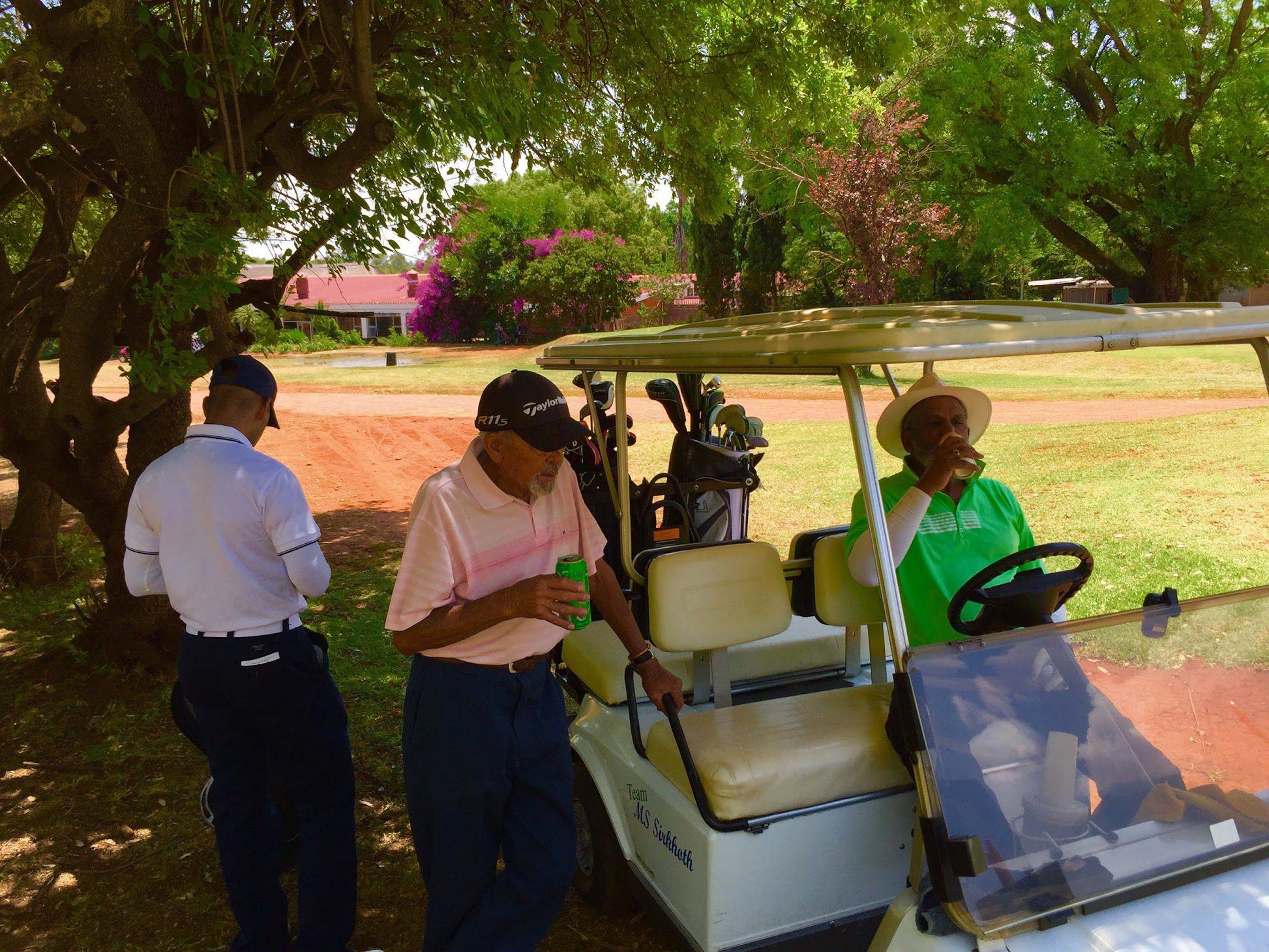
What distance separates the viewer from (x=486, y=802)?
2357 mm

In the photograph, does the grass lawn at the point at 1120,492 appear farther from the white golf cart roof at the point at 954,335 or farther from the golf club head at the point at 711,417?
the white golf cart roof at the point at 954,335

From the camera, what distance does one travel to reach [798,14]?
657cm

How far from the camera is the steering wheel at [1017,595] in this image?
2473mm

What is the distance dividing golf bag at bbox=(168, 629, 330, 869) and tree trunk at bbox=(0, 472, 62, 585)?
16.1 feet

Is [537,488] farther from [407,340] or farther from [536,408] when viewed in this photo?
[407,340]

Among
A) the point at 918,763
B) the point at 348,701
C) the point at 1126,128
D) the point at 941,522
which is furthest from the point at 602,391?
the point at 1126,128

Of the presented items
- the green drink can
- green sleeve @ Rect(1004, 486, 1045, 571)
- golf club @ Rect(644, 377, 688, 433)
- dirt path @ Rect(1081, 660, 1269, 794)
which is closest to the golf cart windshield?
dirt path @ Rect(1081, 660, 1269, 794)

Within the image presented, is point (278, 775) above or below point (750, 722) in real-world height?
below

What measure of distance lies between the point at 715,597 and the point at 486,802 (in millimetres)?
1015

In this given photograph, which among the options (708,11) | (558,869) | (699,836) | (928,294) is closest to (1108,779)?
(699,836)

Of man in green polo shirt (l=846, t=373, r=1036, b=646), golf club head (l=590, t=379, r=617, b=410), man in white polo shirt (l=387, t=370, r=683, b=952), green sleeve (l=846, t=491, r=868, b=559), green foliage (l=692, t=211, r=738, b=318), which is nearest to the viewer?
man in white polo shirt (l=387, t=370, r=683, b=952)

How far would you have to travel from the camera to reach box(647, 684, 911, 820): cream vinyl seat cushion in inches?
93.3

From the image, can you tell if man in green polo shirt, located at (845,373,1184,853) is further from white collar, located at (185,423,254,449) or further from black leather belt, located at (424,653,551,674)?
white collar, located at (185,423,254,449)

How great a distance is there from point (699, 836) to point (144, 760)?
3.39 m
